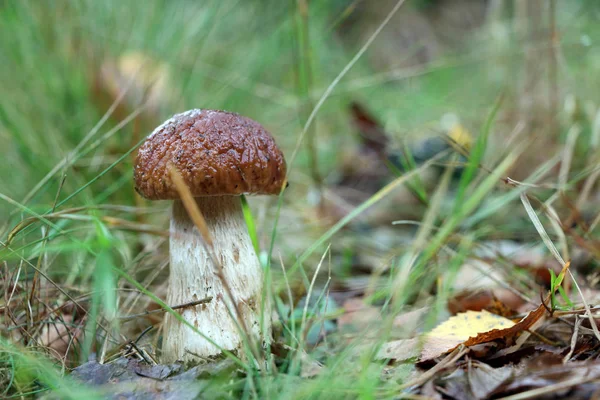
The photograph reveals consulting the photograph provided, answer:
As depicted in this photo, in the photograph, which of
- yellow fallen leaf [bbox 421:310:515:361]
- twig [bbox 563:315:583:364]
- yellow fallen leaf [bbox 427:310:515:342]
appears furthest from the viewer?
yellow fallen leaf [bbox 427:310:515:342]

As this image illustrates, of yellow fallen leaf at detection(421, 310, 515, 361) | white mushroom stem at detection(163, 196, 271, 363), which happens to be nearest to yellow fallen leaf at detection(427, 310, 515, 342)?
yellow fallen leaf at detection(421, 310, 515, 361)

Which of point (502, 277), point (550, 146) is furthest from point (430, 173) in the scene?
point (502, 277)

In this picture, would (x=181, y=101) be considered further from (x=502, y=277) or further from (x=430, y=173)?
(x=502, y=277)

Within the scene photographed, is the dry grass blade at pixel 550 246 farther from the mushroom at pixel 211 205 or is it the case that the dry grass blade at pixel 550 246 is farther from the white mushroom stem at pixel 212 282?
the white mushroom stem at pixel 212 282

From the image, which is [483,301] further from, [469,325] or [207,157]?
[207,157]

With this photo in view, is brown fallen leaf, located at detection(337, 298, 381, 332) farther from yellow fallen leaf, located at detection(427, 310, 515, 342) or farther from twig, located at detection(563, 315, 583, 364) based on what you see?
twig, located at detection(563, 315, 583, 364)

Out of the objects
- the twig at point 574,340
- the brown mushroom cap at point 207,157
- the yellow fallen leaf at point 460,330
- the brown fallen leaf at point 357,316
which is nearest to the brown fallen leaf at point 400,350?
the yellow fallen leaf at point 460,330
